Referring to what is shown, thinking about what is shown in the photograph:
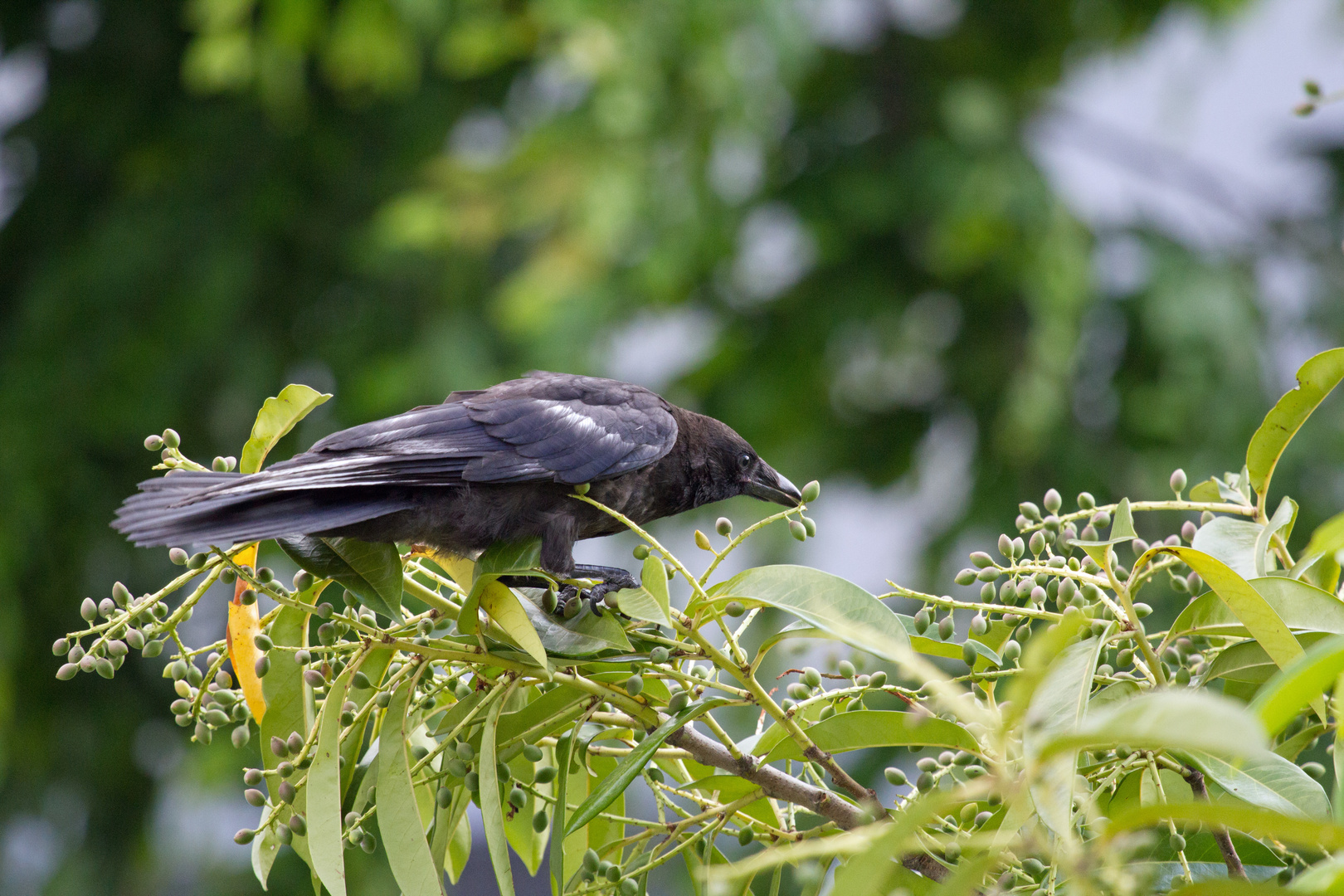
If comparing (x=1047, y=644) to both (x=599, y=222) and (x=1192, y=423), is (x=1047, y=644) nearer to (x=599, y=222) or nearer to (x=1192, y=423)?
(x=599, y=222)

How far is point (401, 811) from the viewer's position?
113 cm

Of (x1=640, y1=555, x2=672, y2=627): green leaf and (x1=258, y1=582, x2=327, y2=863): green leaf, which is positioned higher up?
(x1=640, y1=555, x2=672, y2=627): green leaf

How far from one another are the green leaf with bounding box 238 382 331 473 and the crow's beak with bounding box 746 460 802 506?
116cm

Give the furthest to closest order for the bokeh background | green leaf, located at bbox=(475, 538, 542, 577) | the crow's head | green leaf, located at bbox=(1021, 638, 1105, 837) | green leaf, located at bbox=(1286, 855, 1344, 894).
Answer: the bokeh background → the crow's head → green leaf, located at bbox=(475, 538, 542, 577) → green leaf, located at bbox=(1021, 638, 1105, 837) → green leaf, located at bbox=(1286, 855, 1344, 894)

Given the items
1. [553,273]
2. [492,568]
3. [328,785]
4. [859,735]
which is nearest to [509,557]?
[492,568]

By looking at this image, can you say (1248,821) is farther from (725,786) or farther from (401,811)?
(401,811)

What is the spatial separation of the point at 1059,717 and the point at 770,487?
1429 millimetres

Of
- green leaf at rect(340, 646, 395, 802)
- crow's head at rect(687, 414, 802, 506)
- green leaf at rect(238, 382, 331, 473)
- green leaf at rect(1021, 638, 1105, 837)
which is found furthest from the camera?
crow's head at rect(687, 414, 802, 506)

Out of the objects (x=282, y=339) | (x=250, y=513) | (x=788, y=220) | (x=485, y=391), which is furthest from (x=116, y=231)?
(x=250, y=513)

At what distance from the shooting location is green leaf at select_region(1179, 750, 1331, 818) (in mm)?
931

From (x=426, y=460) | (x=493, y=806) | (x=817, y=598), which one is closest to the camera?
(x=817, y=598)

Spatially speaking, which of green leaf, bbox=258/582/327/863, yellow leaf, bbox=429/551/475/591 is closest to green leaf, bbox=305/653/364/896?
green leaf, bbox=258/582/327/863

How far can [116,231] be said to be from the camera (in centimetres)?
519

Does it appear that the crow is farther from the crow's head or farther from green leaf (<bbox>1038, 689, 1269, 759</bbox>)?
green leaf (<bbox>1038, 689, 1269, 759</bbox>)
